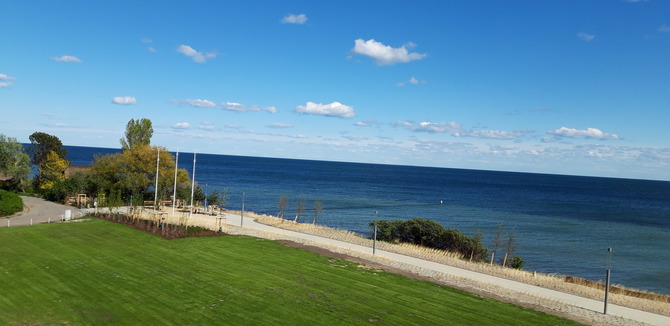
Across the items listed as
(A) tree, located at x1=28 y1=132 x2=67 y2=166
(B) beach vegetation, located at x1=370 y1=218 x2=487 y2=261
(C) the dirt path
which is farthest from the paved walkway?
(A) tree, located at x1=28 y1=132 x2=67 y2=166

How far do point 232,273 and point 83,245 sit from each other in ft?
33.4

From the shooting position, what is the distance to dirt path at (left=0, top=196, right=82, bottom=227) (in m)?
34.5

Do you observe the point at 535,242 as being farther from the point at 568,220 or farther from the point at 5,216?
the point at 5,216

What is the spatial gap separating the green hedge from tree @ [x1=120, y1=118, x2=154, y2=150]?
16.4m

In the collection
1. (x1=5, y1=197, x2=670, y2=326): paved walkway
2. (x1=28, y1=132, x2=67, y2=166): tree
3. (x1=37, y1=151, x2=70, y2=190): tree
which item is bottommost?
(x1=5, y1=197, x2=670, y2=326): paved walkway

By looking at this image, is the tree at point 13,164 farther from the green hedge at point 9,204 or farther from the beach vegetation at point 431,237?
the beach vegetation at point 431,237

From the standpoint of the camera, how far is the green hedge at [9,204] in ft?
122

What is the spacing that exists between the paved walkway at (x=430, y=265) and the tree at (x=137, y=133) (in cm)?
1198

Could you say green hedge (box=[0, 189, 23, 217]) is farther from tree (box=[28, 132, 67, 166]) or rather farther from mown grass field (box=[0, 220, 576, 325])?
tree (box=[28, 132, 67, 166])

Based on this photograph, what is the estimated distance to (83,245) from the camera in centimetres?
2531

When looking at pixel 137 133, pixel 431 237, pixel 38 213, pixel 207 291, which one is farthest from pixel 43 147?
pixel 207 291

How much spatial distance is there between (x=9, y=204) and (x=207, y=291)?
29394 millimetres

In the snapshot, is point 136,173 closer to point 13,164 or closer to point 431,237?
point 13,164

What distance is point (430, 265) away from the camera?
26109mm
